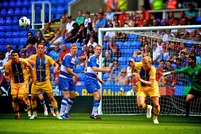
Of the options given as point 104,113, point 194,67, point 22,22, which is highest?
point 22,22

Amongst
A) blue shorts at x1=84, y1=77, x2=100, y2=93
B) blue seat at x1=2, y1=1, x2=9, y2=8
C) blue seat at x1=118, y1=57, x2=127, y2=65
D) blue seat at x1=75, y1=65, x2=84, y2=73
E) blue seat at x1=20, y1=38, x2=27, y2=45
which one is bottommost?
blue shorts at x1=84, y1=77, x2=100, y2=93

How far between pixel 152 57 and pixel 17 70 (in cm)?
469

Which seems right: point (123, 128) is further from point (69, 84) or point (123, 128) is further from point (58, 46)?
point (58, 46)

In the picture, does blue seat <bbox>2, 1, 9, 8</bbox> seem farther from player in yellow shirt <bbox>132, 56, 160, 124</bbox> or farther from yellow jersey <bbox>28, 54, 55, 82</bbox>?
player in yellow shirt <bbox>132, 56, 160, 124</bbox>

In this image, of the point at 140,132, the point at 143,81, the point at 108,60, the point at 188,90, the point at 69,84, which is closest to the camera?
the point at 140,132

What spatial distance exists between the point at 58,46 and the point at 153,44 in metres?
4.26

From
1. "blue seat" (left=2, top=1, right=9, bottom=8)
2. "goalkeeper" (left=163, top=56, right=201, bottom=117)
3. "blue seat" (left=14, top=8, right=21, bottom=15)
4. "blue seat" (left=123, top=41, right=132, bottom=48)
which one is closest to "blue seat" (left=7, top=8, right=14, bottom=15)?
"blue seat" (left=14, top=8, right=21, bottom=15)

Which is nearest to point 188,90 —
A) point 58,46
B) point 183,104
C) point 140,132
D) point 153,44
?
point 183,104

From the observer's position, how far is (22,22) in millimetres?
22859

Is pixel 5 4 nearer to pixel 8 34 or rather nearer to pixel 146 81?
pixel 8 34

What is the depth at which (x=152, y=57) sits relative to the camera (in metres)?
20.8

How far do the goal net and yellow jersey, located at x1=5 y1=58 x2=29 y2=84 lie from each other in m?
→ 3.53

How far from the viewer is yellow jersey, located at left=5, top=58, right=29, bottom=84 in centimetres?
1831

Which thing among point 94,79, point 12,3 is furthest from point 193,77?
point 12,3
